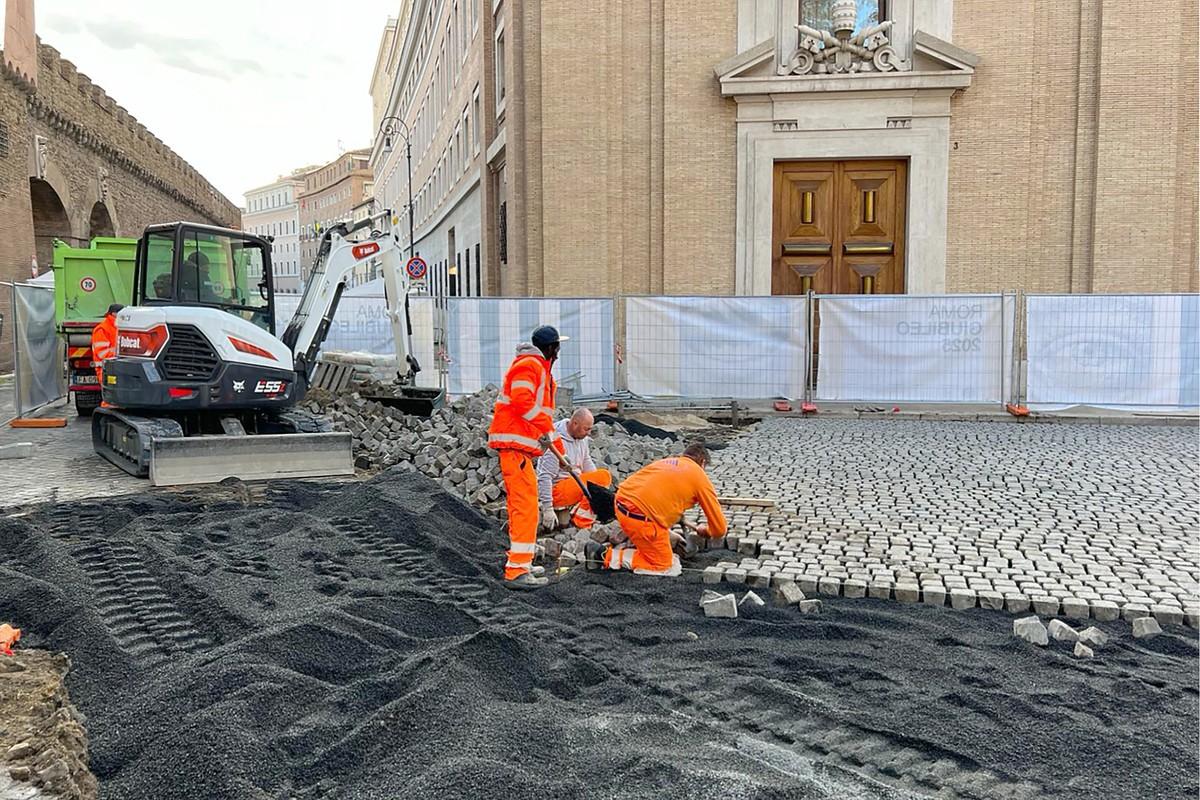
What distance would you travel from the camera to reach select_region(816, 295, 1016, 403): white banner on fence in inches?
554

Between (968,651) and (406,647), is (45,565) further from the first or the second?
(968,651)

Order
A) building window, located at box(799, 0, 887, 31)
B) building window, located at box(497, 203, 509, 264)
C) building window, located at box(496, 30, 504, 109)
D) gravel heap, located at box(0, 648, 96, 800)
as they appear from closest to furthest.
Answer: gravel heap, located at box(0, 648, 96, 800) < building window, located at box(799, 0, 887, 31) < building window, located at box(496, 30, 504, 109) < building window, located at box(497, 203, 509, 264)

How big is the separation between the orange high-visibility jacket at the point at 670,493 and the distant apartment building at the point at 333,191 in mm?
98656

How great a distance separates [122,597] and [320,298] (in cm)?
623

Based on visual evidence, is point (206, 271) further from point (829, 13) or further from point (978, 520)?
point (829, 13)

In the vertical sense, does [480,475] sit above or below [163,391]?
below

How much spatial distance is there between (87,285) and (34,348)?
146cm

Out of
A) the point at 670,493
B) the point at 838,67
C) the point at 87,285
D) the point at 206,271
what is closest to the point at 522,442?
the point at 670,493

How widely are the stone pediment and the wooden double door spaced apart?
146 cm

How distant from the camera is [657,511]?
244 inches

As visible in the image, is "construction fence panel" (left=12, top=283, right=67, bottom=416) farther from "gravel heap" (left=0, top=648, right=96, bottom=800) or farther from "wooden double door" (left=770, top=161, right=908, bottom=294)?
"wooden double door" (left=770, top=161, right=908, bottom=294)

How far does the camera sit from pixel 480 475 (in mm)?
8734

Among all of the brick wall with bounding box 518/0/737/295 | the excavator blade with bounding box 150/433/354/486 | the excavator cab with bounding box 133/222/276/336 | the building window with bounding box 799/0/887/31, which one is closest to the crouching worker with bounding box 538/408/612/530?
the excavator blade with bounding box 150/433/354/486

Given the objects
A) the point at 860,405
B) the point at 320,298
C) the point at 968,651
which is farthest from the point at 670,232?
the point at 968,651
